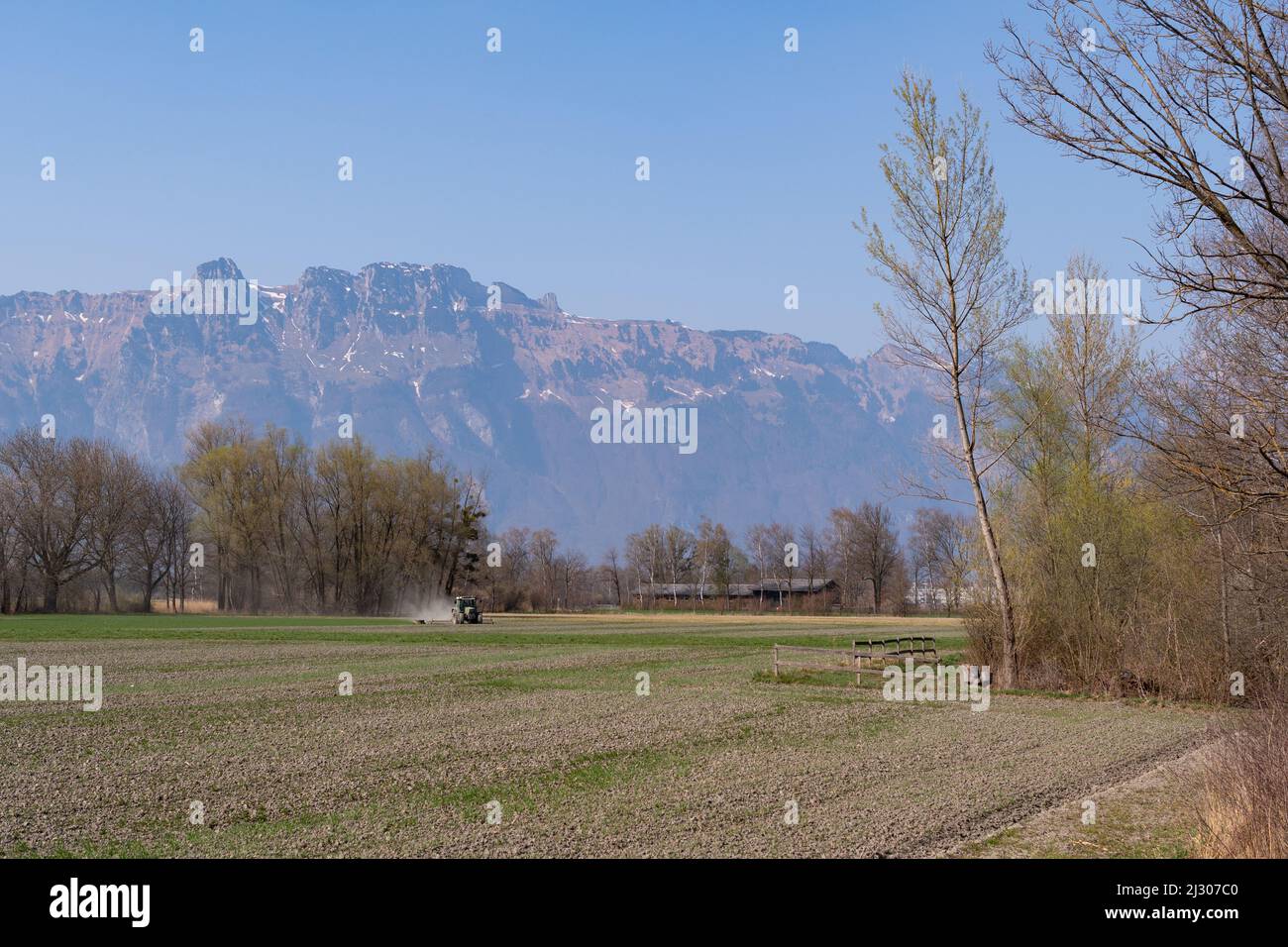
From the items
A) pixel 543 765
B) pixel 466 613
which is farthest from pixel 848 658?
pixel 466 613

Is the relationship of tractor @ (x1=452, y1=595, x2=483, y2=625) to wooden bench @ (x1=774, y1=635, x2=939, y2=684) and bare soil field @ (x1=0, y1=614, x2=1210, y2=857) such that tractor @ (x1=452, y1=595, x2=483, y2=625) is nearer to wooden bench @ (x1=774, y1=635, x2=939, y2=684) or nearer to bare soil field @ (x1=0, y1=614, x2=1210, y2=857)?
wooden bench @ (x1=774, y1=635, x2=939, y2=684)

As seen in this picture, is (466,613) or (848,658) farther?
(466,613)

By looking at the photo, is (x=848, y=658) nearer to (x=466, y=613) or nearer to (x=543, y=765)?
(x=543, y=765)

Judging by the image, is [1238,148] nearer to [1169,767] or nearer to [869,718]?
[1169,767]

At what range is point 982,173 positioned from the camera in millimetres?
29875

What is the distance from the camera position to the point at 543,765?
1650 cm

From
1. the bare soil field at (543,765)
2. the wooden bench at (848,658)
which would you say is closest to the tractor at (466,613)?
the wooden bench at (848,658)

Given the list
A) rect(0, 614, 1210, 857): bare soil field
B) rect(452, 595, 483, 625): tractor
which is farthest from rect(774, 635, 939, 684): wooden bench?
rect(452, 595, 483, 625): tractor

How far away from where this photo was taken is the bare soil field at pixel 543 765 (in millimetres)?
11523

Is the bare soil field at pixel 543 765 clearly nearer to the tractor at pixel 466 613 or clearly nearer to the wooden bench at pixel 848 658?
the wooden bench at pixel 848 658

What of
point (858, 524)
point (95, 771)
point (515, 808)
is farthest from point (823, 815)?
point (858, 524)

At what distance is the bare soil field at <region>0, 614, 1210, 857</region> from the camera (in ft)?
37.8
